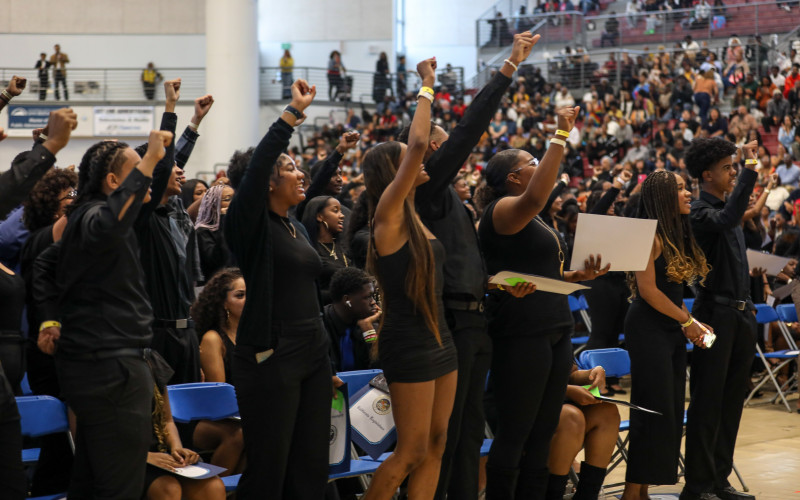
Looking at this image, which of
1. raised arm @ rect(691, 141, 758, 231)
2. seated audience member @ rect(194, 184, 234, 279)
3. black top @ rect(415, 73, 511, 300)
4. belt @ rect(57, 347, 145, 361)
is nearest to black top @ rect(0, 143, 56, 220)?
belt @ rect(57, 347, 145, 361)

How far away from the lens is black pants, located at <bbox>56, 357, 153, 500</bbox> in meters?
3.12

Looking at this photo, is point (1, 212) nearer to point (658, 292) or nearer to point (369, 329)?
point (369, 329)

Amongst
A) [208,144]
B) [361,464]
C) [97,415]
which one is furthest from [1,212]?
[208,144]

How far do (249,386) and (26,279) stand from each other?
4.77ft

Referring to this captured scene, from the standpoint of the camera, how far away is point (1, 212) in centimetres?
322

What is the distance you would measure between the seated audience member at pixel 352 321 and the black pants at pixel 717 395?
1821 millimetres

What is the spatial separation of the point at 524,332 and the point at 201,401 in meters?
1.46

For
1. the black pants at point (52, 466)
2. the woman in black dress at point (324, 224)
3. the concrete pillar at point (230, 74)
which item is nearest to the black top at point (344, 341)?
the woman in black dress at point (324, 224)

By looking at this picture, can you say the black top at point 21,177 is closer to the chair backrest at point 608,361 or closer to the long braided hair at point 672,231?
the long braided hair at point 672,231

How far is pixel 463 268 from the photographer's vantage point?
392 centimetres

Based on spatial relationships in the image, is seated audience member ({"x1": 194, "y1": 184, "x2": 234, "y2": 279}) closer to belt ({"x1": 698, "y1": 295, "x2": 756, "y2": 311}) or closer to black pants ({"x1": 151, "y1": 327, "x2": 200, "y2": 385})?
black pants ({"x1": 151, "y1": 327, "x2": 200, "y2": 385})

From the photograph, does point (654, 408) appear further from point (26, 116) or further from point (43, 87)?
point (43, 87)

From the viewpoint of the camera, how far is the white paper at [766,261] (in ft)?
22.0

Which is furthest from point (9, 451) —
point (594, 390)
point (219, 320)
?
point (594, 390)
